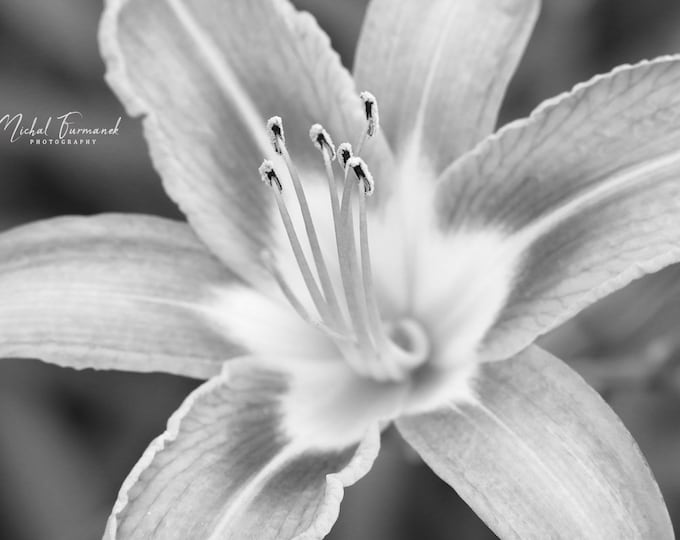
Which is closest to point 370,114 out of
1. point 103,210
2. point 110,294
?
point 110,294

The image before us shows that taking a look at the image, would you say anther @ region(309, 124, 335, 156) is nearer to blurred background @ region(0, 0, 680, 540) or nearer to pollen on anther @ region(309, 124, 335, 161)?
pollen on anther @ region(309, 124, 335, 161)

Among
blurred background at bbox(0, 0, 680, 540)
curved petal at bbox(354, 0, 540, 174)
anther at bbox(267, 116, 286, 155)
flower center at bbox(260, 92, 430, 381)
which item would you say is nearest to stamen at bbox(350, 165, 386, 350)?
flower center at bbox(260, 92, 430, 381)

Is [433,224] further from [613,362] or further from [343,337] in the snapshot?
[613,362]

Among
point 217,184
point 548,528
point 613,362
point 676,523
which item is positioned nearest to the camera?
point 548,528

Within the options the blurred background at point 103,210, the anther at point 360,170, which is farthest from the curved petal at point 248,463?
the blurred background at point 103,210

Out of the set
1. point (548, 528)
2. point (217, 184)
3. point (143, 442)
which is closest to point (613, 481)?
point (548, 528)

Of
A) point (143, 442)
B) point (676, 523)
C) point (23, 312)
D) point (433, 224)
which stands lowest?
point (676, 523)
